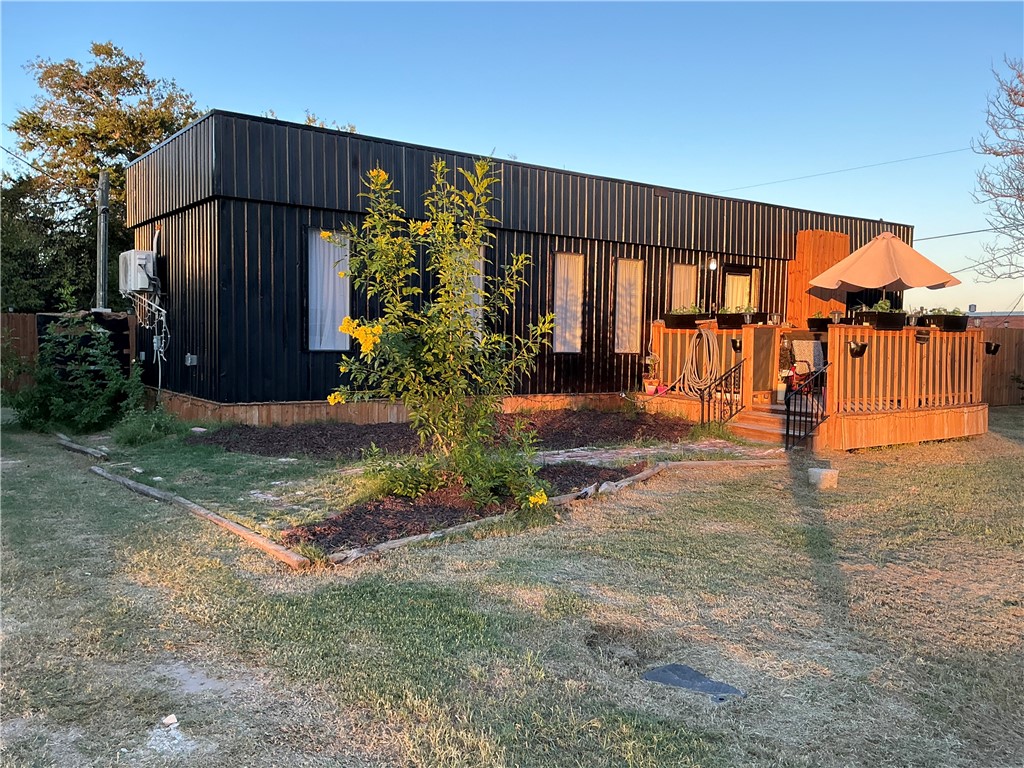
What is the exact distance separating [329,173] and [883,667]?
9027 millimetres

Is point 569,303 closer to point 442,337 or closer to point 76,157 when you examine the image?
point 442,337

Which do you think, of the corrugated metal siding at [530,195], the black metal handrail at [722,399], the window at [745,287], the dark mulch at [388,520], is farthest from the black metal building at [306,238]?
the dark mulch at [388,520]

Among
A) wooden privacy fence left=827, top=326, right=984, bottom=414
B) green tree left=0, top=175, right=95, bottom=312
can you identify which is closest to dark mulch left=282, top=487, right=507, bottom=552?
wooden privacy fence left=827, top=326, right=984, bottom=414

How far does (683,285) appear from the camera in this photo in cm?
1452

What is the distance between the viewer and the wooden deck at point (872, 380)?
9.66m

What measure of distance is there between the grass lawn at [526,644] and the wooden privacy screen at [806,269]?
10.6 m

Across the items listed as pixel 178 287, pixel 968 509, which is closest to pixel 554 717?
pixel 968 509

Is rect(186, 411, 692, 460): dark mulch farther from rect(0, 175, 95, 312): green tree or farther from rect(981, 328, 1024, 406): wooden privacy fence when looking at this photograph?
rect(0, 175, 95, 312): green tree

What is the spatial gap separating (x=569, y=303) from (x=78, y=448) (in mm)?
7560

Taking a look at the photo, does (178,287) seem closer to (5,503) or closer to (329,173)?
(329,173)

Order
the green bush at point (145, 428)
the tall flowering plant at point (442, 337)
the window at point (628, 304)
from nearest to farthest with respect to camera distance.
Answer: the tall flowering plant at point (442, 337), the green bush at point (145, 428), the window at point (628, 304)

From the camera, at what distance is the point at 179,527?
A: 17.7 ft

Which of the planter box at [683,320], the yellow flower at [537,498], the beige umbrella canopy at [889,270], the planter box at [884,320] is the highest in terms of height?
the beige umbrella canopy at [889,270]

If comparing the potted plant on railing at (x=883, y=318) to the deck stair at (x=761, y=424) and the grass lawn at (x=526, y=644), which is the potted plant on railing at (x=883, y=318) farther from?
the grass lawn at (x=526, y=644)
